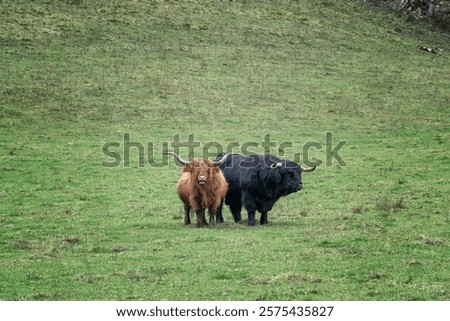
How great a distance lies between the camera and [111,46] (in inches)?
1821

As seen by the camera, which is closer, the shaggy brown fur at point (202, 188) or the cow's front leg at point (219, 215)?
the shaggy brown fur at point (202, 188)

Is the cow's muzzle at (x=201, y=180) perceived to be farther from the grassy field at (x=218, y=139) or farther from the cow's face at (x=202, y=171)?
the grassy field at (x=218, y=139)

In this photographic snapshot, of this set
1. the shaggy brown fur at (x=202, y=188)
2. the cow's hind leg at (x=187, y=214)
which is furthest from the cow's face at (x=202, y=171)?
the cow's hind leg at (x=187, y=214)

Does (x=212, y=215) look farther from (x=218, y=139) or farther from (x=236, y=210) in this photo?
(x=218, y=139)

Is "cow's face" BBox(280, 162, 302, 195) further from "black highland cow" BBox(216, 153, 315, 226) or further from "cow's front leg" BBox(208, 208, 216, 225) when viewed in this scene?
"cow's front leg" BBox(208, 208, 216, 225)

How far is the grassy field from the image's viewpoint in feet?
49.0

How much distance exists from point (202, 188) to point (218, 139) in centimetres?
1377

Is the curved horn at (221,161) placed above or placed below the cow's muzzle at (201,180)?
above

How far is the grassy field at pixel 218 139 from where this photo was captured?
49.0 ft

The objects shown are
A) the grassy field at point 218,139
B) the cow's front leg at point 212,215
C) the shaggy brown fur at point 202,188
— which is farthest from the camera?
the cow's front leg at point 212,215

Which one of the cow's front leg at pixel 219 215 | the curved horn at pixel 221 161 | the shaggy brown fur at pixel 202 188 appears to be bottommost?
the cow's front leg at pixel 219 215

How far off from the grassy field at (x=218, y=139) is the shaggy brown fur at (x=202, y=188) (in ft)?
1.55

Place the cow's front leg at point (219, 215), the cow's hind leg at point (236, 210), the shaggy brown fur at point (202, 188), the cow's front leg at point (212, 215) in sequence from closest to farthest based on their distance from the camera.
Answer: the shaggy brown fur at point (202, 188) < the cow's front leg at point (212, 215) < the cow's front leg at point (219, 215) < the cow's hind leg at point (236, 210)
